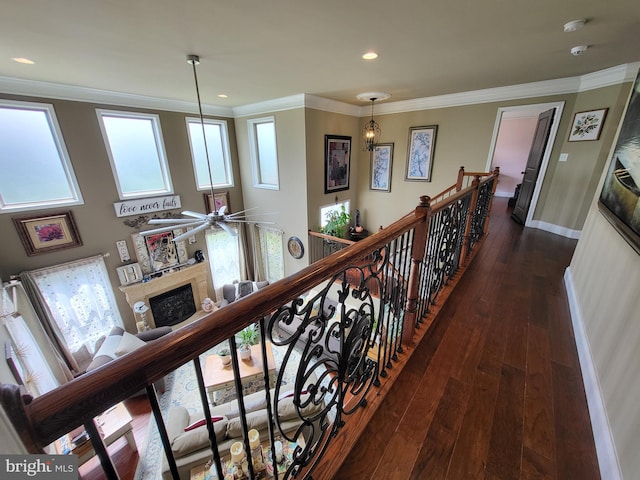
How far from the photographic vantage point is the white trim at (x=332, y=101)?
11.5 feet

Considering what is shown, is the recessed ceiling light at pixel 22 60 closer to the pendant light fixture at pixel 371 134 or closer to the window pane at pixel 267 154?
the window pane at pixel 267 154

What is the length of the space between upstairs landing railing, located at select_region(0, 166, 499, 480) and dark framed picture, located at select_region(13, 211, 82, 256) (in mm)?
5137

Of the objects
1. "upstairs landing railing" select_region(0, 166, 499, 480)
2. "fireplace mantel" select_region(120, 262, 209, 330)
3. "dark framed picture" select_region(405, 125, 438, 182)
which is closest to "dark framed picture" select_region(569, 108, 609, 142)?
"dark framed picture" select_region(405, 125, 438, 182)

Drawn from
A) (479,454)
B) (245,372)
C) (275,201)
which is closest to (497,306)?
(479,454)

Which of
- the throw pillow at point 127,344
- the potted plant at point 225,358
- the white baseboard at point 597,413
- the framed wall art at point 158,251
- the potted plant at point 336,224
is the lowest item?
the potted plant at point 225,358

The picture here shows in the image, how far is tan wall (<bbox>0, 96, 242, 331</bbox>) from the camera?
12.9 feet

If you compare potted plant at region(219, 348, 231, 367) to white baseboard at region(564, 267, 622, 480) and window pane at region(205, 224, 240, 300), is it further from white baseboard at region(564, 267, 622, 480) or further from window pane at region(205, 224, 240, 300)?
white baseboard at region(564, 267, 622, 480)

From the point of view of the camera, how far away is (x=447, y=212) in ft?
6.29

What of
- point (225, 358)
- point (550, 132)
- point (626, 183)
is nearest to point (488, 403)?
point (626, 183)

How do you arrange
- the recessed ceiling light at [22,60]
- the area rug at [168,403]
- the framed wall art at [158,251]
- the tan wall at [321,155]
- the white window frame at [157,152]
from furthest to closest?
1. the framed wall art at [158,251]
2. the tan wall at [321,155]
3. the white window frame at [157,152]
4. the area rug at [168,403]
5. the recessed ceiling light at [22,60]

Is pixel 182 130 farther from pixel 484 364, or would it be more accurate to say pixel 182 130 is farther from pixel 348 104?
pixel 484 364

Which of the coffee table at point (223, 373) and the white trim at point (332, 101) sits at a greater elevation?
the white trim at point (332, 101)

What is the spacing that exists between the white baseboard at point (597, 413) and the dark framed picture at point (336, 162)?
4.68 metres

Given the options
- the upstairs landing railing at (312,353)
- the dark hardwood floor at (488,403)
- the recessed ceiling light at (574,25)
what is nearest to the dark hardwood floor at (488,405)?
the dark hardwood floor at (488,403)
